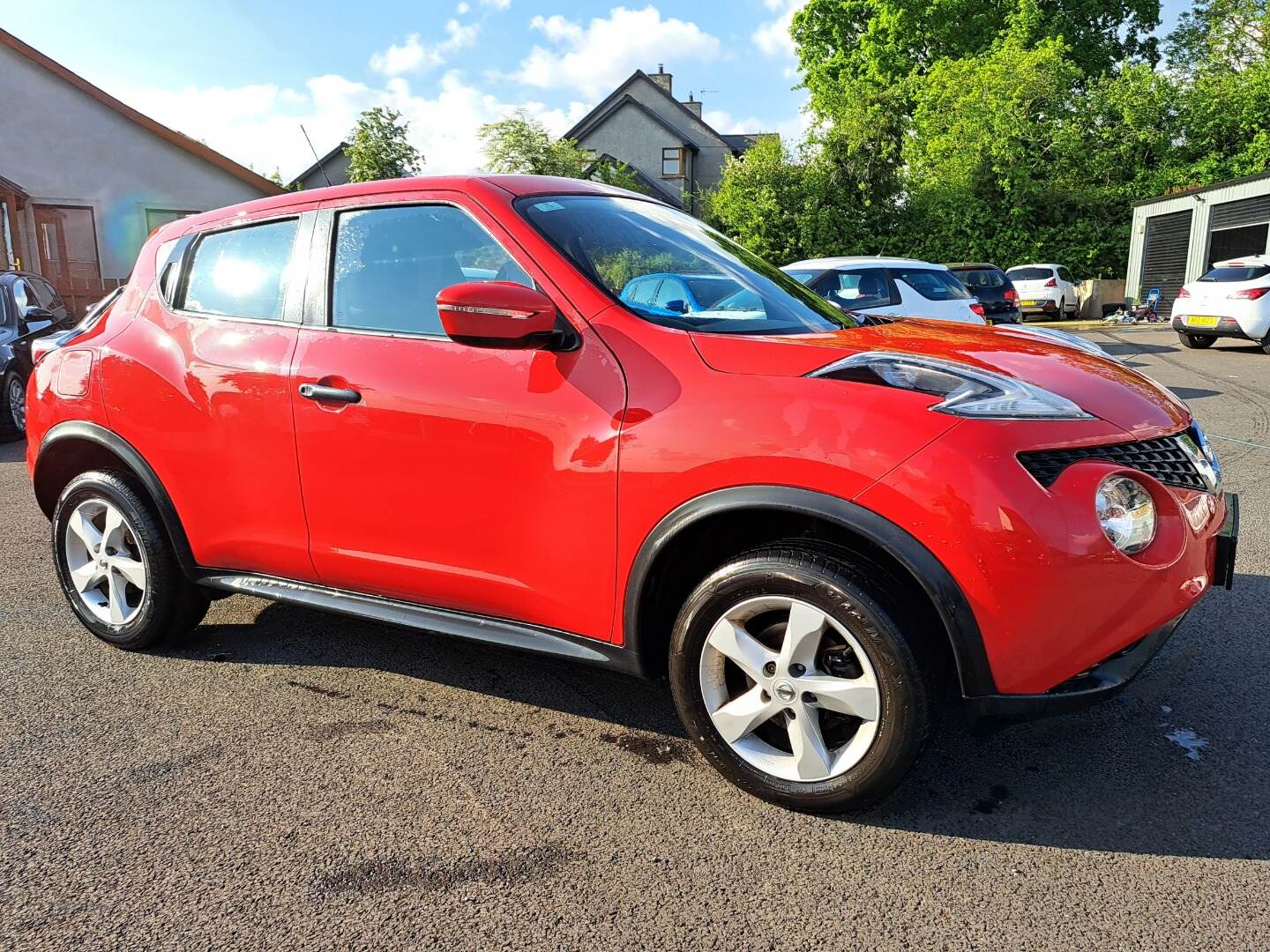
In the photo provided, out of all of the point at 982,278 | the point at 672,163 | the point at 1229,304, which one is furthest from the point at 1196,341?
the point at 672,163

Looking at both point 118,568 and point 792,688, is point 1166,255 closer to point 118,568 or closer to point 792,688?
point 792,688

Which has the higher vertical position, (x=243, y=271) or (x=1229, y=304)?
(x=243, y=271)

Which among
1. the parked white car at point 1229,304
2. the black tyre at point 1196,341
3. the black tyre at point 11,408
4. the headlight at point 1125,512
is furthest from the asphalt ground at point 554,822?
the black tyre at point 1196,341

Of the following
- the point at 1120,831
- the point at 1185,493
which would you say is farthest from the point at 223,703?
the point at 1185,493

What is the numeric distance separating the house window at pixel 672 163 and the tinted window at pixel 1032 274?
21.8 meters

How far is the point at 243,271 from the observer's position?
11.2 feet

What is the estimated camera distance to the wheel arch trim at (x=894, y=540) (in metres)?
2.21

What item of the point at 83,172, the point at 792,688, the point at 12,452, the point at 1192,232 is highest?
the point at 83,172

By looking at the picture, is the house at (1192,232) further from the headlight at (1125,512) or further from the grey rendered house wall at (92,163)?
the grey rendered house wall at (92,163)

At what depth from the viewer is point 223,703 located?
3.29m

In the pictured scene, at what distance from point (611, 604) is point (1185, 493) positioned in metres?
1.54

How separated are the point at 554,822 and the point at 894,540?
46.8 inches

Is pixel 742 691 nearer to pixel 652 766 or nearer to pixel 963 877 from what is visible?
pixel 652 766

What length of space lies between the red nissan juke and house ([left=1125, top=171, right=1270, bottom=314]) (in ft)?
75.7
